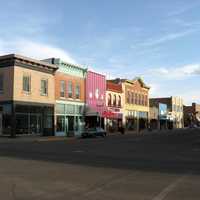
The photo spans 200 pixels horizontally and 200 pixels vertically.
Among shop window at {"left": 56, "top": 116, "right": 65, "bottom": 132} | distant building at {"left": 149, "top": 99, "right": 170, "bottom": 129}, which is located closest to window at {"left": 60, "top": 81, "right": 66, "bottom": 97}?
shop window at {"left": 56, "top": 116, "right": 65, "bottom": 132}

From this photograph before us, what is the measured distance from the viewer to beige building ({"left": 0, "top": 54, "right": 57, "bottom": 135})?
46.9 metres

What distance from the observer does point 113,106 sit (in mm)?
69938

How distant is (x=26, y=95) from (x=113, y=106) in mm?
23588

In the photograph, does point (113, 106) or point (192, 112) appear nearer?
point (113, 106)

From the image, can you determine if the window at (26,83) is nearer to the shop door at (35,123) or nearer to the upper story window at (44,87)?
the upper story window at (44,87)

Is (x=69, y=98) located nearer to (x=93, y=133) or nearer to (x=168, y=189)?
(x=93, y=133)

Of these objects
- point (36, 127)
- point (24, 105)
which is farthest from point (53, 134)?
point (24, 105)

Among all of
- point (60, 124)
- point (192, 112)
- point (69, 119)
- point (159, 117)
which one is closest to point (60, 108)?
point (60, 124)

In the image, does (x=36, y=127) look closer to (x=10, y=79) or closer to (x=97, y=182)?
(x=10, y=79)

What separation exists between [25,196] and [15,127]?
3745 centimetres

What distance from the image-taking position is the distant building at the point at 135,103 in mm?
74938

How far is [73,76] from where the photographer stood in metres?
57.3

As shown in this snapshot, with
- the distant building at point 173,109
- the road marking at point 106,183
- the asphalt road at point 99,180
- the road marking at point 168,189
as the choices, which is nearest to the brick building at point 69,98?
the asphalt road at point 99,180

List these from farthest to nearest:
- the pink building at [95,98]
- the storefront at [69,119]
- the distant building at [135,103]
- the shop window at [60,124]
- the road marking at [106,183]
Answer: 1. the distant building at [135,103]
2. the pink building at [95,98]
3. the storefront at [69,119]
4. the shop window at [60,124]
5. the road marking at [106,183]
